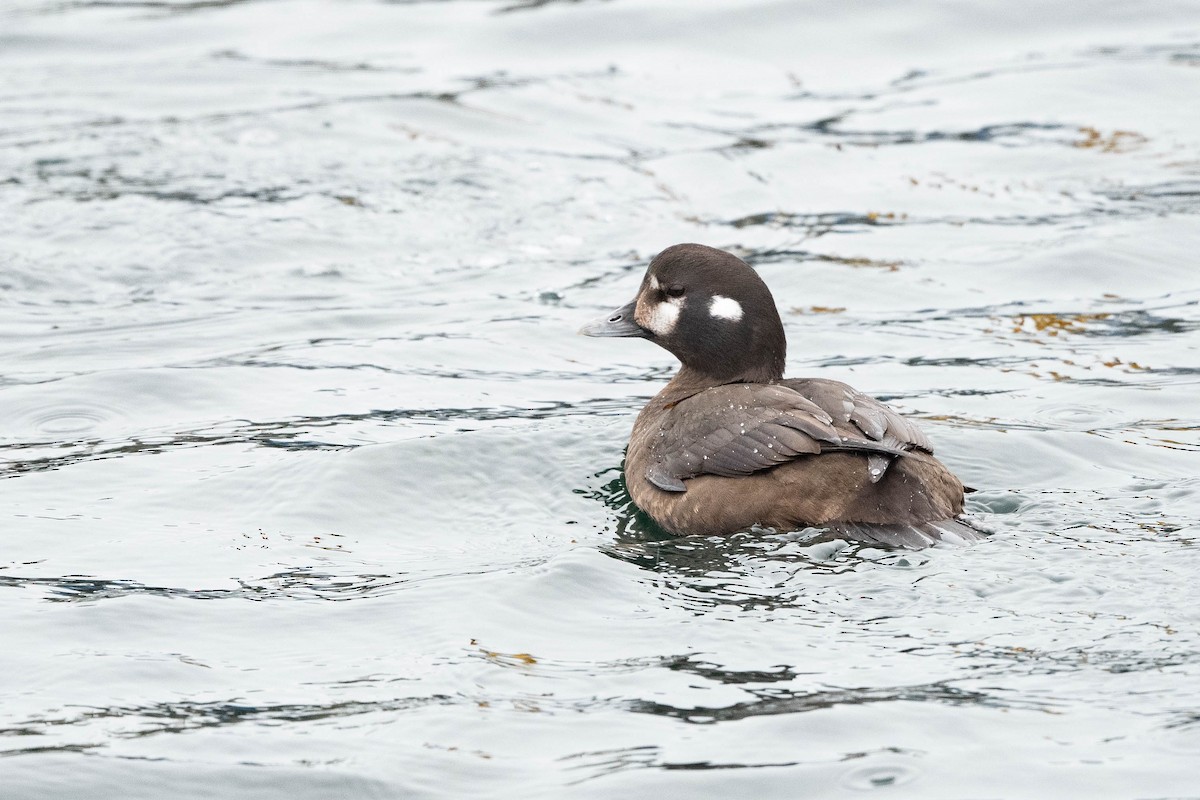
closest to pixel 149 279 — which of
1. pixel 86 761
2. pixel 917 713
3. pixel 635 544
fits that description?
pixel 635 544

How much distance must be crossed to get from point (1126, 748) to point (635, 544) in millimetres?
2256

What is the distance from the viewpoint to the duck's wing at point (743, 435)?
5.65 meters

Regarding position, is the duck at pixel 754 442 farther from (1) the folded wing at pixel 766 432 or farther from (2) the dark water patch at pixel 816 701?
(2) the dark water patch at pixel 816 701

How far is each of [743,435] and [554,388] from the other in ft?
8.28

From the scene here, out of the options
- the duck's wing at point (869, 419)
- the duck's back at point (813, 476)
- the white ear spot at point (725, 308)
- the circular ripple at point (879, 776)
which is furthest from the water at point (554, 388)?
the white ear spot at point (725, 308)

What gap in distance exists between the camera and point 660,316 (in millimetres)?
6828

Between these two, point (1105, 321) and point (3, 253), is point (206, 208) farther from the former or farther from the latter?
point (1105, 321)

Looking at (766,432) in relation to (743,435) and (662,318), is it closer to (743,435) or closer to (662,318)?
(743,435)

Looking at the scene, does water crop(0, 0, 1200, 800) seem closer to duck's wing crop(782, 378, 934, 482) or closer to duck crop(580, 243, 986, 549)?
duck crop(580, 243, 986, 549)

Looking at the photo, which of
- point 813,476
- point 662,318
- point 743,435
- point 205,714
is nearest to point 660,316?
point 662,318

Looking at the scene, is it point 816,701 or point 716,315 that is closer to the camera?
point 816,701

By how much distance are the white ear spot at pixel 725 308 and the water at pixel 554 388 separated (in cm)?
87

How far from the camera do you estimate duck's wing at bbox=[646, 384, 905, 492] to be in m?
5.65

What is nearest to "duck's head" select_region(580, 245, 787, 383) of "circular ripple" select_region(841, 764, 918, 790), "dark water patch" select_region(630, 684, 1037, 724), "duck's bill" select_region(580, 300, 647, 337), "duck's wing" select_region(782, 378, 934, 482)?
"duck's bill" select_region(580, 300, 647, 337)
